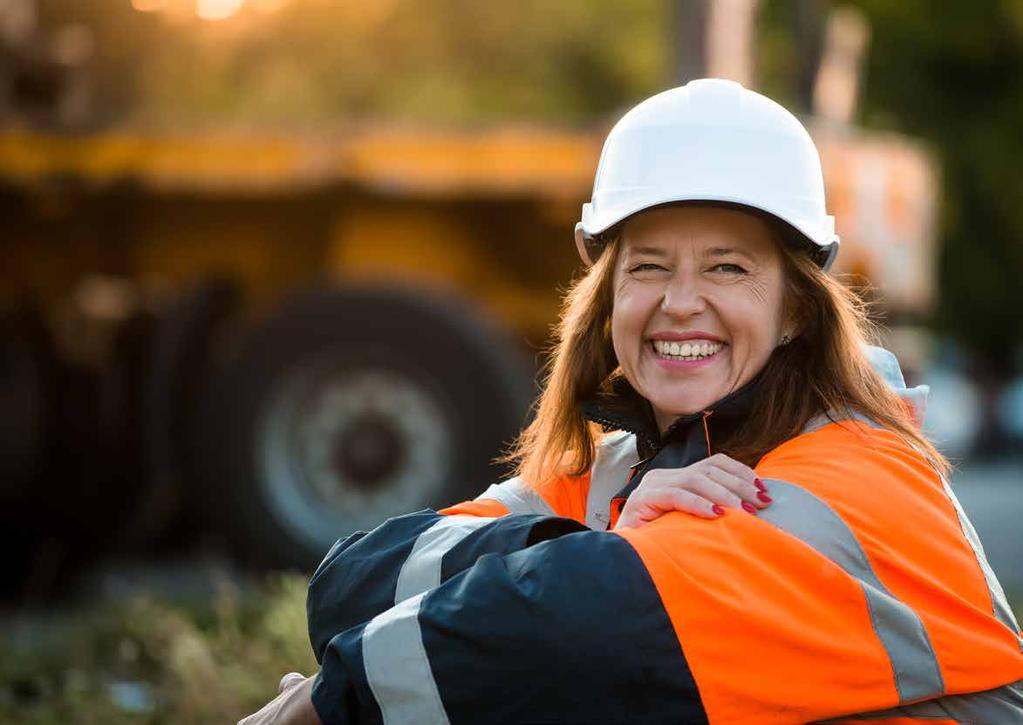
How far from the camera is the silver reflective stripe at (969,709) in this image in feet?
8.84

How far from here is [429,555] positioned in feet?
9.66

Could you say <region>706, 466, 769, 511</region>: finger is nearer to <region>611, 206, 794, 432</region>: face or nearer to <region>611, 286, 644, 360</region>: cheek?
<region>611, 206, 794, 432</region>: face

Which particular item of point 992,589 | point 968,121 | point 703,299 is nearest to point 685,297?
point 703,299

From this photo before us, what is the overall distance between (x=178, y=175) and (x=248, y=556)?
171cm

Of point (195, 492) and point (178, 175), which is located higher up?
point (178, 175)

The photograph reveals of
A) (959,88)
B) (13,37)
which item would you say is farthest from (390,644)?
(959,88)

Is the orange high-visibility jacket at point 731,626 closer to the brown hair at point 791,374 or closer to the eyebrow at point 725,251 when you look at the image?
the brown hair at point 791,374

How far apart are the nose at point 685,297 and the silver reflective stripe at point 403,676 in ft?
2.51

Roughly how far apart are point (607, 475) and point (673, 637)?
35.5 inches

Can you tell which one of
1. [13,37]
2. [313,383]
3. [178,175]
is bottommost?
[313,383]

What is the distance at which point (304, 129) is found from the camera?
7719mm

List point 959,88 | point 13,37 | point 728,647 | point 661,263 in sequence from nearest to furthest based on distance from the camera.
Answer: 1. point 728,647
2. point 661,263
3. point 13,37
4. point 959,88

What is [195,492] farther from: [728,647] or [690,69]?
[728,647]

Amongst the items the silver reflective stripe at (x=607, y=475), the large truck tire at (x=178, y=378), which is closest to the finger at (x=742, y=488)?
the silver reflective stripe at (x=607, y=475)
